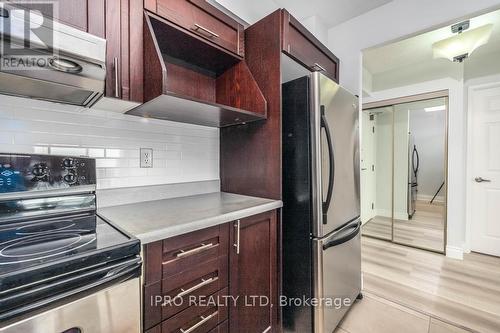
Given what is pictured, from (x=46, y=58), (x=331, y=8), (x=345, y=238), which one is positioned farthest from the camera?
(x=331, y=8)

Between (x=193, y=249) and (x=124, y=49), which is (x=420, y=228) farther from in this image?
(x=124, y=49)

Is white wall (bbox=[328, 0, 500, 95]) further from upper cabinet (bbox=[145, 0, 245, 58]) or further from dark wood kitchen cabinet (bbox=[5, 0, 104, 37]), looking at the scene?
dark wood kitchen cabinet (bbox=[5, 0, 104, 37])

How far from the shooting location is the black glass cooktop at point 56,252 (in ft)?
1.93

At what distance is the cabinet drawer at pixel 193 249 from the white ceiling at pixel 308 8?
1.70m

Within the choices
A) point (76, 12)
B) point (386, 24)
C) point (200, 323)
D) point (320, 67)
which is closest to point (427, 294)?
point (200, 323)

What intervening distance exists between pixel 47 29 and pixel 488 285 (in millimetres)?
3523

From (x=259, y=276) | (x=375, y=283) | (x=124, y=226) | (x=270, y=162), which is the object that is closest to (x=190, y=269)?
(x=124, y=226)

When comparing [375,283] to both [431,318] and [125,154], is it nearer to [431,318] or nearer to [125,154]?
[431,318]

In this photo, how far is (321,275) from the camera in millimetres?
1436

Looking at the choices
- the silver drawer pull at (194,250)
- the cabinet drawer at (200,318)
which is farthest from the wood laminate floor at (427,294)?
the silver drawer pull at (194,250)

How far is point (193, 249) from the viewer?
40.3 inches

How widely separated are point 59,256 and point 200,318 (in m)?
0.66

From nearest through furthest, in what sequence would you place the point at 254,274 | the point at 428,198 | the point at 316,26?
the point at 254,274 < the point at 316,26 < the point at 428,198

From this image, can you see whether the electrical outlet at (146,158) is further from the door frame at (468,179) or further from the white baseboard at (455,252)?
the door frame at (468,179)
